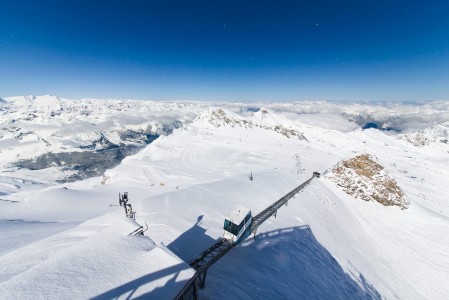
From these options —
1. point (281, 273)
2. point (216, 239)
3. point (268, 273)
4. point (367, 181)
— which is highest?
point (216, 239)

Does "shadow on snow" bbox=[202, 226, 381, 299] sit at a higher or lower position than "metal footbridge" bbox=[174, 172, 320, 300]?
lower

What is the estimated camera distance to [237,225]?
1609 centimetres

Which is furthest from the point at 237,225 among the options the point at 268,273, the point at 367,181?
the point at 367,181

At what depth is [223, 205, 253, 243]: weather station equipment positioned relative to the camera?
1619 centimetres

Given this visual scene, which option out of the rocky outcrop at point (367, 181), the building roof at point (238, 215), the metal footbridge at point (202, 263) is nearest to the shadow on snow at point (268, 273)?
the metal footbridge at point (202, 263)

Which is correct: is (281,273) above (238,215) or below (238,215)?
below

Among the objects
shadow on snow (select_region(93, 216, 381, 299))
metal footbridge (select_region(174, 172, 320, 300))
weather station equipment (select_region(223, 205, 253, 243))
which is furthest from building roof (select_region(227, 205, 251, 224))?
shadow on snow (select_region(93, 216, 381, 299))

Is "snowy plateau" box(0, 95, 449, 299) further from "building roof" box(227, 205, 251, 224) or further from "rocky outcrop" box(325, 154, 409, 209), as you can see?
"building roof" box(227, 205, 251, 224)

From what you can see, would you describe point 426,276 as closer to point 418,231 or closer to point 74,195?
point 418,231

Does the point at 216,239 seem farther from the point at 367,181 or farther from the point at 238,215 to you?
the point at 367,181

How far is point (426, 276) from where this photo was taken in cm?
2616

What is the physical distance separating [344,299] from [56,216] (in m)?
35.0

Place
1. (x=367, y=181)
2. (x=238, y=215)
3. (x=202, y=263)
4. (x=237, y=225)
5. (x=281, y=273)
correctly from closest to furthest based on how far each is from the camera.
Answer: (x=202, y=263), (x=281, y=273), (x=237, y=225), (x=238, y=215), (x=367, y=181)

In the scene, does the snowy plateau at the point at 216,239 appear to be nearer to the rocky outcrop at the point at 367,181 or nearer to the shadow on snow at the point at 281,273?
the shadow on snow at the point at 281,273
